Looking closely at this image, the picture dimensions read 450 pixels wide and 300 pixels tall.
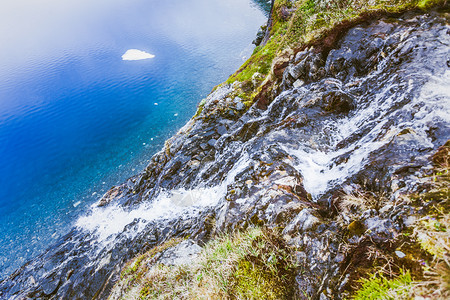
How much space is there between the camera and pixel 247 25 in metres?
44.5

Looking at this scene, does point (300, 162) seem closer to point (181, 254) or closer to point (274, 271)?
point (274, 271)

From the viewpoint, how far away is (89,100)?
29500 millimetres

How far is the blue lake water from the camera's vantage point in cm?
1819

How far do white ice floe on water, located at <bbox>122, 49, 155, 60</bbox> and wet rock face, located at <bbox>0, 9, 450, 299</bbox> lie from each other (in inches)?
1181

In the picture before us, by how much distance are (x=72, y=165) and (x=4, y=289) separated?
437 inches

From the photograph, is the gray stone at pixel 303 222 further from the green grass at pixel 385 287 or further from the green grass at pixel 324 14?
the green grass at pixel 324 14

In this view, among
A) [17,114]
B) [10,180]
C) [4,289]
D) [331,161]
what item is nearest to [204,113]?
[331,161]

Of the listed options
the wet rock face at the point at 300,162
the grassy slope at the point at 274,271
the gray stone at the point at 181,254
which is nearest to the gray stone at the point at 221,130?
the wet rock face at the point at 300,162

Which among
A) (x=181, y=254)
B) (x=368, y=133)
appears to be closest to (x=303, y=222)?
(x=181, y=254)

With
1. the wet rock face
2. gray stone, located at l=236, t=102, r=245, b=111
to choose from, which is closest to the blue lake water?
the wet rock face

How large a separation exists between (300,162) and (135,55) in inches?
1645

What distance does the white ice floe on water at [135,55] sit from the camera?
38.3 meters

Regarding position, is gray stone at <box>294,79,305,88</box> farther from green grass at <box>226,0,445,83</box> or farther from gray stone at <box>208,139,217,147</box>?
gray stone at <box>208,139,217,147</box>

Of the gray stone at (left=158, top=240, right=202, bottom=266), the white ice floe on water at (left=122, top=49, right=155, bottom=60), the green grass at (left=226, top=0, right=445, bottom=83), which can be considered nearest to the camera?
the gray stone at (left=158, top=240, right=202, bottom=266)
